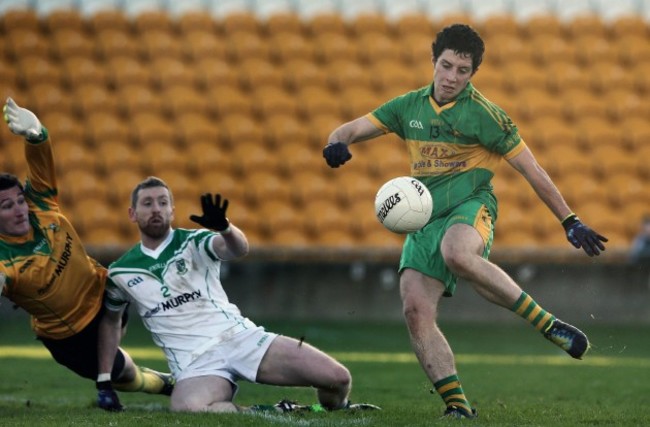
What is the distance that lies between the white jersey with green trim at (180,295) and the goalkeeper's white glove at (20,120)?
0.99m

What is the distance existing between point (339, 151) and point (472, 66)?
934mm

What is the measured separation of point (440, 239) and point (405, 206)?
310 millimetres

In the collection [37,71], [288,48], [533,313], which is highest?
[288,48]

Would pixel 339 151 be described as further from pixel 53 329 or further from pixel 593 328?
pixel 593 328

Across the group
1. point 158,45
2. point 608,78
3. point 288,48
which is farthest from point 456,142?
point 608,78

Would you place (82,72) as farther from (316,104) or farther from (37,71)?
(316,104)

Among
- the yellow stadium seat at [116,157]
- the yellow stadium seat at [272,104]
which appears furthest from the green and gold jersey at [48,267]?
the yellow stadium seat at [272,104]

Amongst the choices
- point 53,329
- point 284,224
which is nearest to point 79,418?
point 53,329

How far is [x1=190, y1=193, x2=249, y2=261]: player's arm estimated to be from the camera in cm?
666

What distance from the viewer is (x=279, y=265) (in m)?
14.3

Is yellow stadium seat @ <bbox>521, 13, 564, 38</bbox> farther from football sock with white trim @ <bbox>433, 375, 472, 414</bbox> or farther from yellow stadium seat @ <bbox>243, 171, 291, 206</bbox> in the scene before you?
football sock with white trim @ <bbox>433, 375, 472, 414</bbox>

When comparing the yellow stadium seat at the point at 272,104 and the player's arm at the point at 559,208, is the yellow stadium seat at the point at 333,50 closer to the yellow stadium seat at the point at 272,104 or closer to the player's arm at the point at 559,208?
the yellow stadium seat at the point at 272,104

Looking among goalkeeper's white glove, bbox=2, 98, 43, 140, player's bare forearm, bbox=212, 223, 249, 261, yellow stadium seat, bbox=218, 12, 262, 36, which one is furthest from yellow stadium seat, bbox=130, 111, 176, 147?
player's bare forearm, bbox=212, 223, 249, 261

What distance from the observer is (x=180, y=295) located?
7.19m
